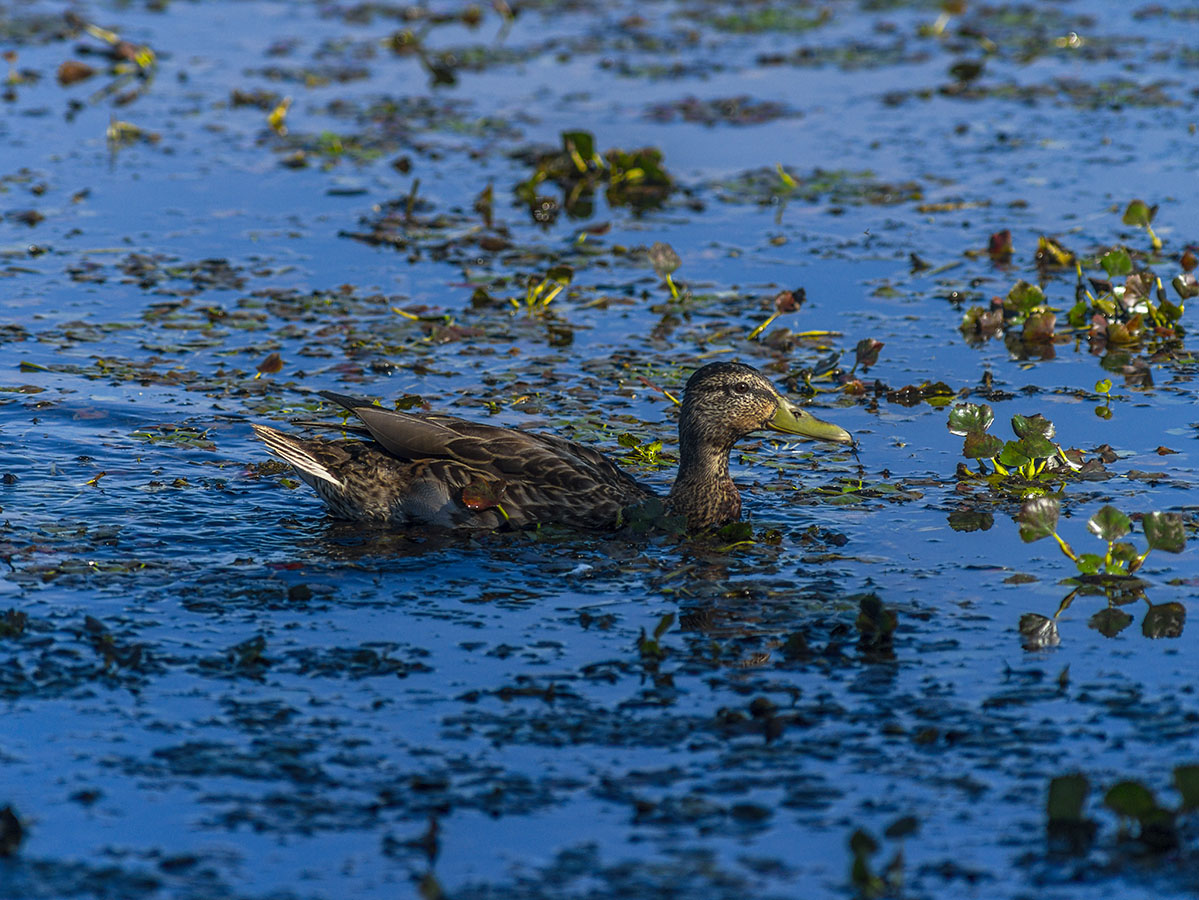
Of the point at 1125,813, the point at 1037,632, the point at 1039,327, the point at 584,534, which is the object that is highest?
the point at 1039,327

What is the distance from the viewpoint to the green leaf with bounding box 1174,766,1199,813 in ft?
17.2

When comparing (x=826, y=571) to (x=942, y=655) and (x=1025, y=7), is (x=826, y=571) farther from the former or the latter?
(x=1025, y=7)

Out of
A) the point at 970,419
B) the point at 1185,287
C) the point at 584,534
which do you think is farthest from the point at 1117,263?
the point at 584,534

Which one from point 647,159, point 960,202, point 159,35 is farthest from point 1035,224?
point 159,35

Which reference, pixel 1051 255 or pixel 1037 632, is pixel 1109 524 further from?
pixel 1051 255

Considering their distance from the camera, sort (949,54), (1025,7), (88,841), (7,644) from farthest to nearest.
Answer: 1. (1025,7)
2. (949,54)
3. (7,644)
4. (88,841)

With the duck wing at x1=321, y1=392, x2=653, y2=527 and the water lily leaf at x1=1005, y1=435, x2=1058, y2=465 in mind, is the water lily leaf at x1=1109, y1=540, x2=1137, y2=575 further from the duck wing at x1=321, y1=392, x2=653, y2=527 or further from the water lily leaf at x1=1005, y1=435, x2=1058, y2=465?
the duck wing at x1=321, y1=392, x2=653, y2=527

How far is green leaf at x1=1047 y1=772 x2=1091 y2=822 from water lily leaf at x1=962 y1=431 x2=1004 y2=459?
350 centimetres

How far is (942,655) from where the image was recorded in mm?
6660

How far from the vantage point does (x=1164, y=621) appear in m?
6.94

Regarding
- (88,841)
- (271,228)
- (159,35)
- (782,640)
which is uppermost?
(159,35)

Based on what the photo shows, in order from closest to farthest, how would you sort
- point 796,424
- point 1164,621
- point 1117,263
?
1. point 1164,621
2. point 796,424
3. point 1117,263

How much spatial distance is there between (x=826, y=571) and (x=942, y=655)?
1067mm

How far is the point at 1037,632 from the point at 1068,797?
165 centimetres
